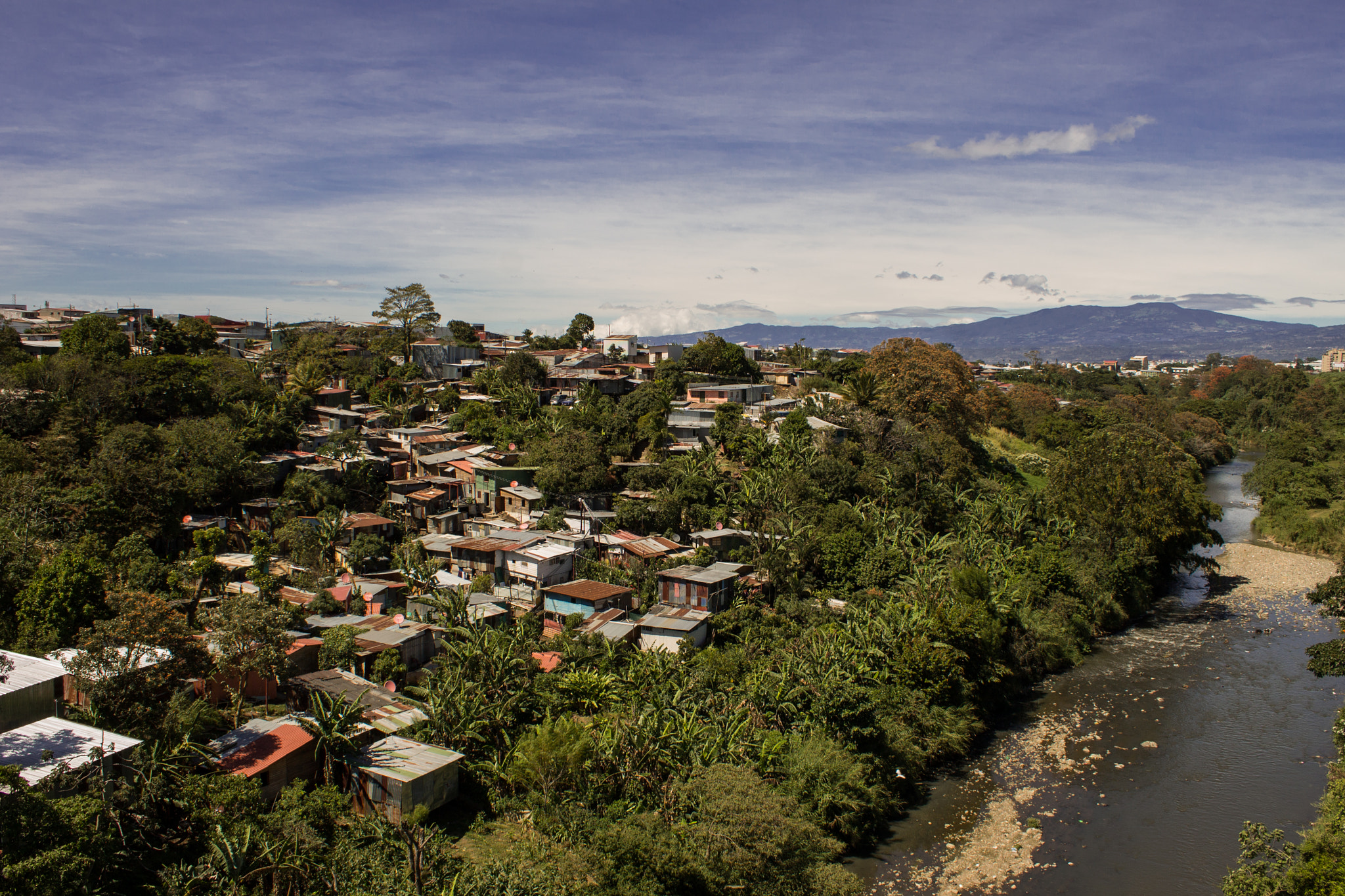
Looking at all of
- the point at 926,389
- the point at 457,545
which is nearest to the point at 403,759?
the point at 457,545

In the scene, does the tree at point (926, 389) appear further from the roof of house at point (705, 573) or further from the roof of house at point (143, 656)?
the roof of house at point (143, 656)

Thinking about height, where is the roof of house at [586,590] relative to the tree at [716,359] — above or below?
below

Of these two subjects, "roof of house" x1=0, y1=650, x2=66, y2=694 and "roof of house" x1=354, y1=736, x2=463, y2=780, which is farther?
"roof of house" x1=354, y1=736, x2=463, y2=780

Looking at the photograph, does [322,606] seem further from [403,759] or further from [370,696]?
[403,759]

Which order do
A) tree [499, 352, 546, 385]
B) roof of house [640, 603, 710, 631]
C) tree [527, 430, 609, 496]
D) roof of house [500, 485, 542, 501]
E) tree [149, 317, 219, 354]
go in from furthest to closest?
tree [499, 352, 546, 385] < tree [149, 317, 219, 354] < roof of house [500, 485, 542, 501] < tree [527, 430, 609, 496] < roof of house [640, 603, 710, 631]

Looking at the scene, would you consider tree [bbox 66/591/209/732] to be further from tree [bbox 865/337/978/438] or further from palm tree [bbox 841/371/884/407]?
tree [bbox 865/337/978/438]

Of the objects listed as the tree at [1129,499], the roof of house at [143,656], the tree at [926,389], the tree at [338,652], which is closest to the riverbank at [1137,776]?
the tree at [1129,499]

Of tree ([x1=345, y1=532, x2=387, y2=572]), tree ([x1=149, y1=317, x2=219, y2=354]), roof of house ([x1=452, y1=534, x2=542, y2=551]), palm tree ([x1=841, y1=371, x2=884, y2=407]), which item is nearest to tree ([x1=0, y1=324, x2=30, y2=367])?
tree ([x1=149, y1=317, x2=219, y2=354])
